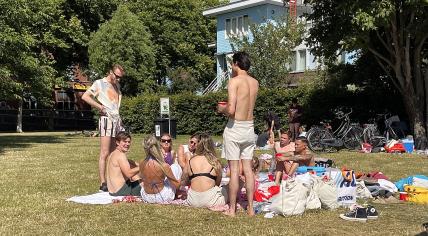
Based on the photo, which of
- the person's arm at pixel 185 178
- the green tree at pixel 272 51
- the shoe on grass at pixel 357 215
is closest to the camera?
the shoe on grass at pixel 357 215

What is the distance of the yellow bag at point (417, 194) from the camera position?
7.67m

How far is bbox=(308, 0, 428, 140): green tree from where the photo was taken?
15.0m

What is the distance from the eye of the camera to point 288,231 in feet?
18.8

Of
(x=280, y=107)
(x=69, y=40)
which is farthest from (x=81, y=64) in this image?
(x=280, y=107)

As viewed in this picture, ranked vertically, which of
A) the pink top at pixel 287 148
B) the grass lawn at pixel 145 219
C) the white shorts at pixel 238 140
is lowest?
the grass lawn at pixel 145 219

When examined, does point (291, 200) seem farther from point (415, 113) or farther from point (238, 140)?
point (415, 113)

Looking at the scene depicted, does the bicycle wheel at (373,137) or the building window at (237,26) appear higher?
the building window at (237,26)

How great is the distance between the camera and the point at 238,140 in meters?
6.61

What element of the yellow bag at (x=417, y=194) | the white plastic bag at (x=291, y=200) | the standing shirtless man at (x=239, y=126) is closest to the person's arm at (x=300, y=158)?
the yellow bag at (x=417, y=194)

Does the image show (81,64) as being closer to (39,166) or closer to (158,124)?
(158,124)

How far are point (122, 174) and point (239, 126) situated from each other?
229 centimetres

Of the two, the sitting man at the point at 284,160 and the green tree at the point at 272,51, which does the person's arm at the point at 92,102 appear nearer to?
the sitting man at the point at 284,160

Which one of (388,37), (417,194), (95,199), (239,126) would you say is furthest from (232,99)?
(388,37)

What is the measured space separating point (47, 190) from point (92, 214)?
2323 millimetres
